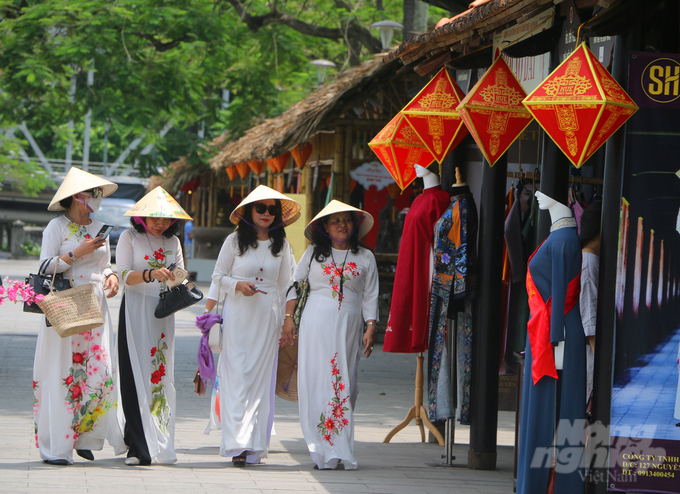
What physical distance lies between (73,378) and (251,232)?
1.49m

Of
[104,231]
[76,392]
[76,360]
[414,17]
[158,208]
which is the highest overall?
[414,17]

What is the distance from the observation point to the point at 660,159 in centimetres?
406

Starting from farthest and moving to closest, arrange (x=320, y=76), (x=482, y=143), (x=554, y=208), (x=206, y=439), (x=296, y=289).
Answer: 1. (x=320, y=76)
2. (x=206, y=439)
3. (x=296, y=289)
4. (x=482, y=143)
5. (x=554, y=208)

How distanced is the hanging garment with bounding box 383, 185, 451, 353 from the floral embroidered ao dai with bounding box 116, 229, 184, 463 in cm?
151

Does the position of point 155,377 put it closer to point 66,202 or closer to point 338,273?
point 66,202

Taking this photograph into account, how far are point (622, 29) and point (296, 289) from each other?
2.81m

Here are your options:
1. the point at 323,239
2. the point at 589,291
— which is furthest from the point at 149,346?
the point at 589,291

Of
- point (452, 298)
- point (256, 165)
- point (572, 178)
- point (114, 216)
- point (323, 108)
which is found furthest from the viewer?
point (114, 216)

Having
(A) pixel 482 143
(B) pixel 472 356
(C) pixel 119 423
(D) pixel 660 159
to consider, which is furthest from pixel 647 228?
(C) pixel 119 423

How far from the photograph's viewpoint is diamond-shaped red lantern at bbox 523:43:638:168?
393 centimetres

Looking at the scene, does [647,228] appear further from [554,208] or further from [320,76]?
[320,76]

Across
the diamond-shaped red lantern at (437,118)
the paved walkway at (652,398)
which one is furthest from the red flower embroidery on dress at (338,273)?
the paved walkway at (652,398)

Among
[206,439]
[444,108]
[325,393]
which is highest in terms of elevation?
[444,108]

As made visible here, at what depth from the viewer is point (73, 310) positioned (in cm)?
533
